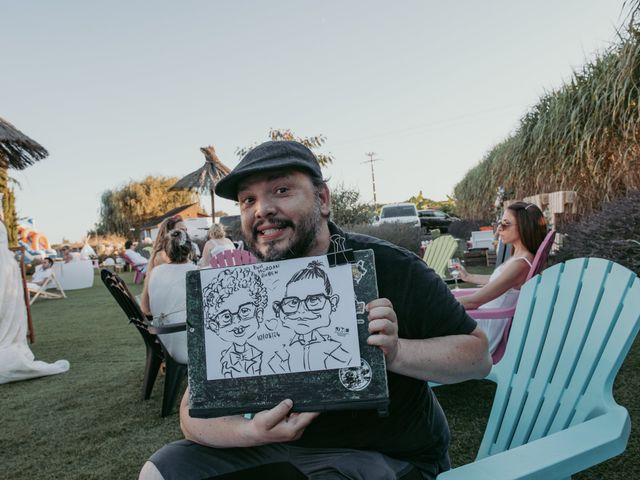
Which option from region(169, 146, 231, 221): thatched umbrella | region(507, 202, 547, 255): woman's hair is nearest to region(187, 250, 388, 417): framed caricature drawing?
region(507, 202, 547, 255): woman's hair

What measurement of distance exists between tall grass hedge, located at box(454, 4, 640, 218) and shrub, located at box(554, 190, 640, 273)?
3.23 ft

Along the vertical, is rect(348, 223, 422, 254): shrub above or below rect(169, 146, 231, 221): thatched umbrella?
below

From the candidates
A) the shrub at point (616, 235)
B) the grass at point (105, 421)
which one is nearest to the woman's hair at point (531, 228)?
the grass at point (105, 421)

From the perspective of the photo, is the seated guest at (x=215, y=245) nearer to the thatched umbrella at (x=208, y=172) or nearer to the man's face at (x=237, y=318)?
the man's face at (x=237, y=318)

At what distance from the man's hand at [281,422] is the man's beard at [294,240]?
0.46 m

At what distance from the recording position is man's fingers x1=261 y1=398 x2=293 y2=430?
44.7 inches

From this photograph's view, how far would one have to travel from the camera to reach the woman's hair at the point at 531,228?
3600 mm

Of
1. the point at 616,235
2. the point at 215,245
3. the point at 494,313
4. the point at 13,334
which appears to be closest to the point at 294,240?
the point at 494,313

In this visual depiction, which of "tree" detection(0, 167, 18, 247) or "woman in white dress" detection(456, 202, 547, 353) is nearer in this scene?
"woman in white dress" detection(456, 202, 547, 353)

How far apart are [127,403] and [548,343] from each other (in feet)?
11.9

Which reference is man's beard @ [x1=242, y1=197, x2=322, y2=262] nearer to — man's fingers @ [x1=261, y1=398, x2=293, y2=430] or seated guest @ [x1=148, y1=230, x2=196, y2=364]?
man's fingers @ [x1=261, y1=398, x2=293, y2=430]

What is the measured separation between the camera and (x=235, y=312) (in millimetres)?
1231

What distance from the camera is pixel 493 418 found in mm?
2152

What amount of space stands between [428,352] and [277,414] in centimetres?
47
